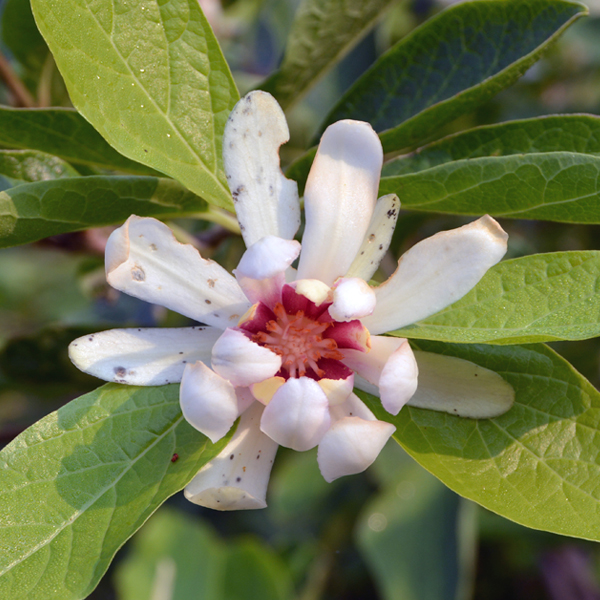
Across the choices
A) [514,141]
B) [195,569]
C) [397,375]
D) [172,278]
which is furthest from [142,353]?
[195,569]

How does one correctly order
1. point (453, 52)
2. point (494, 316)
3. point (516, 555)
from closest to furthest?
1. point (494, 316)
2. point (453, 52)
3. point (516, 555)

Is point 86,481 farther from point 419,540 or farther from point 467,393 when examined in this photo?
point 419,540

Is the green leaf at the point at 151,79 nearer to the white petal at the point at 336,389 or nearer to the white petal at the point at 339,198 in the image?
the white petal at the point at 339,198

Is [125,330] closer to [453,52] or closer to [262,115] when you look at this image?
[262,115]

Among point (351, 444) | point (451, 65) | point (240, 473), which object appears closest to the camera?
point (351, 444)

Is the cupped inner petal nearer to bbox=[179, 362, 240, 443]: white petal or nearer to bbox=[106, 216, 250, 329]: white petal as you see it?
bbox=[179, 362, 240, 443]: white petal

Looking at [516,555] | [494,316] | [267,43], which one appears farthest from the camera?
[267,43]

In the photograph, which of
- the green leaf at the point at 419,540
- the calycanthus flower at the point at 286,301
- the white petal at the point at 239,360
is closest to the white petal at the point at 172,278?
the calycanthus flower at the point at 286,301

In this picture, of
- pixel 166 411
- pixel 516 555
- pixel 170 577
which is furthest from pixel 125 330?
pixel 516 555
